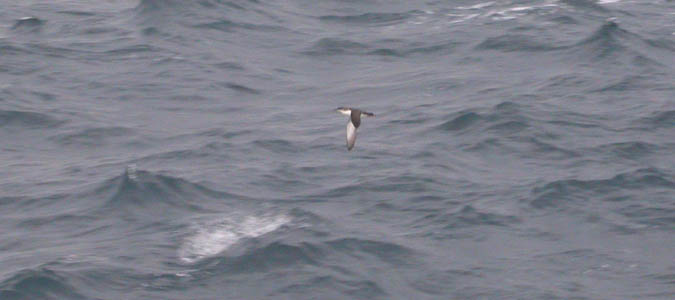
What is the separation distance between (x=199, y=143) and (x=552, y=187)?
1268 cm

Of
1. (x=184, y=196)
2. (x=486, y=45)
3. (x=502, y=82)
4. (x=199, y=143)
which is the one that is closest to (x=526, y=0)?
(x=486, y=45)

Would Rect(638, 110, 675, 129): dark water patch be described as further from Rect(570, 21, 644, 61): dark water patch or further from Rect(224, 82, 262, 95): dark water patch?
Rect(224, 82, 262, 95): dark water patch

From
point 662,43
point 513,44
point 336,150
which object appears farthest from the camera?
point 513,44

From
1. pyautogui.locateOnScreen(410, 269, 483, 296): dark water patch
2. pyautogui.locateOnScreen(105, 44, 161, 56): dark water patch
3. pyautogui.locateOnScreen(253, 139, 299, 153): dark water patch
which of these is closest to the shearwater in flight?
pyautogui.locateOnScreen(410, 269, 483, 296): dark water patch

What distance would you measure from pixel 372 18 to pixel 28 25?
15643 millimetres

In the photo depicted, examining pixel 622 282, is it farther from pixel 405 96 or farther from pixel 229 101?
pixel 229 101

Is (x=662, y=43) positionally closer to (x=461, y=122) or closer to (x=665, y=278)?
(x=461, y=122)

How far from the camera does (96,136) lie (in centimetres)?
4706

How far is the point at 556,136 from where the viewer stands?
1777 inches

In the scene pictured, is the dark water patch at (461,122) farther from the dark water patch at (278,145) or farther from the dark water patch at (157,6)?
the dark water patch at (157,6)

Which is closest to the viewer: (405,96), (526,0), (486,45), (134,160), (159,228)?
(159,228)

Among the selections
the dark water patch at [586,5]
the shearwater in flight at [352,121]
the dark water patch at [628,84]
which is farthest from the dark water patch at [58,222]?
the dark water patch at [586,5]

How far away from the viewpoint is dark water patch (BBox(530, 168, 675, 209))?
40.1 meters

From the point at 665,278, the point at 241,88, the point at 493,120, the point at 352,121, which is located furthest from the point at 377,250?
the point at 241,88
